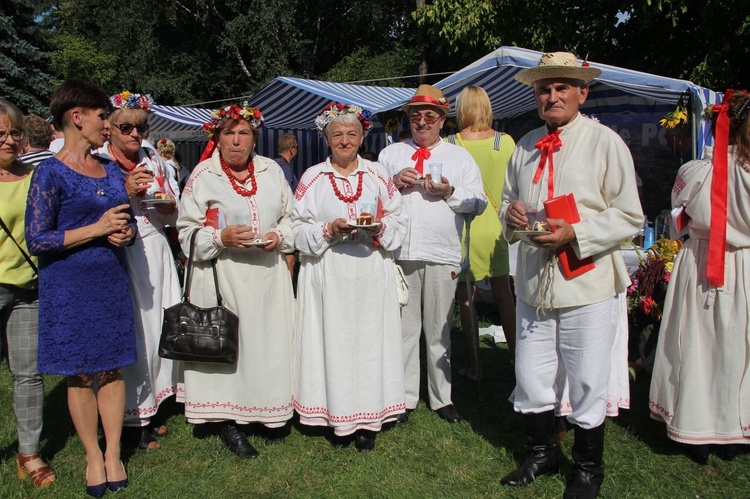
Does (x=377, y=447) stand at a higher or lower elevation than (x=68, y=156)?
lower

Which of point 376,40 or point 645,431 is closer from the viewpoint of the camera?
point 645,431

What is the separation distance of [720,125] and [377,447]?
2.84m

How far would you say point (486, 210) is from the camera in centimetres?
495

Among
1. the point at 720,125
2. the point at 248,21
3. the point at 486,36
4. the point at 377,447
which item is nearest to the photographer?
the point at 720,125

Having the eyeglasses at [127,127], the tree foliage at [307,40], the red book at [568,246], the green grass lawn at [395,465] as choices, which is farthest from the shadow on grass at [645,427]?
the tree foliage at [307,40]

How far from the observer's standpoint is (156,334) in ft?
13.0

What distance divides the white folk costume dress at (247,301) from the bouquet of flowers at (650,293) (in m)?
3.12

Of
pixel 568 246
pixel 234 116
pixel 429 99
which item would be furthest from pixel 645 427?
pixel 234 116

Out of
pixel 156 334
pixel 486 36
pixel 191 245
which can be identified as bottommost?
pixel 156 334

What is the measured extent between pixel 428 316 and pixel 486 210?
1.16 metres

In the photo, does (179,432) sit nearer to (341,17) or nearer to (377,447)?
(377,447)

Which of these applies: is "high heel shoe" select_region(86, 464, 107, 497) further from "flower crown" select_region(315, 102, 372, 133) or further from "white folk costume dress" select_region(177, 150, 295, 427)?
"flower crown" select_region(315, 102, 372, 133)

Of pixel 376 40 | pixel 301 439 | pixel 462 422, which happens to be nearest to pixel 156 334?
pixel 301 439

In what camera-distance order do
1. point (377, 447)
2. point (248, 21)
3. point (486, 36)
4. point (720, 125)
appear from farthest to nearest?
point (248, 21) < point (486, 36) < point (377, 447) < point (720, 125)
